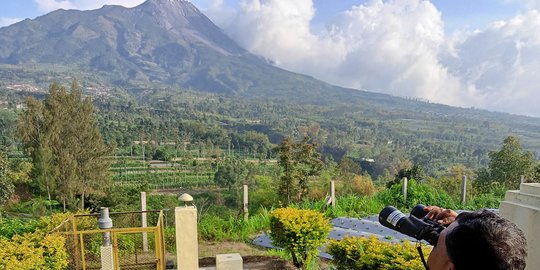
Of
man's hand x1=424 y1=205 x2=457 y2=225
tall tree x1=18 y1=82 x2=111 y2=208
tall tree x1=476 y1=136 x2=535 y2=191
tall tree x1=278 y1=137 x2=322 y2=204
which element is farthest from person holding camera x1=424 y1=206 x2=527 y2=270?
tall tree x1=18 y1=82 x2=111 y2=208

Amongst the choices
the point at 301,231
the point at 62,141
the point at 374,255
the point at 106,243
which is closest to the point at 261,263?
the point at 301,231

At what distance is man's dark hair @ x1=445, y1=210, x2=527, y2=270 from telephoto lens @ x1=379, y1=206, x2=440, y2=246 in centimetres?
19

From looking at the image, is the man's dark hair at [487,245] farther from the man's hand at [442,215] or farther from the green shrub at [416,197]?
the green shrub at [416,197]

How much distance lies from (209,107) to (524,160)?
91939 millimetres

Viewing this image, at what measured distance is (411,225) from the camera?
1.13m

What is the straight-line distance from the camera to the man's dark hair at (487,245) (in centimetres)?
75

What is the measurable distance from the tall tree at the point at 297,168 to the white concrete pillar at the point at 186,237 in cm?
643

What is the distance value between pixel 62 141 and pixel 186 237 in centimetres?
1511

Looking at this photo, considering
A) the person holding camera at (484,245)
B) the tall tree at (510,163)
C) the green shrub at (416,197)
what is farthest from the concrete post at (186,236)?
the tall tree at (510,163)

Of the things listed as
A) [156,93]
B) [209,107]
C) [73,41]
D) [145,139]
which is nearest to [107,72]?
[73,41]

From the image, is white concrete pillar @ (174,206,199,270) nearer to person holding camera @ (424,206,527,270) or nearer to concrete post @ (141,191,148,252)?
concrete post @ (141,191,148,252)

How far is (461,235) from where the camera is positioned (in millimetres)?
778

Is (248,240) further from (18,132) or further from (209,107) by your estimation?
(209,107)

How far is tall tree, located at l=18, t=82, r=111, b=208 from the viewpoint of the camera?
16.3 metres
